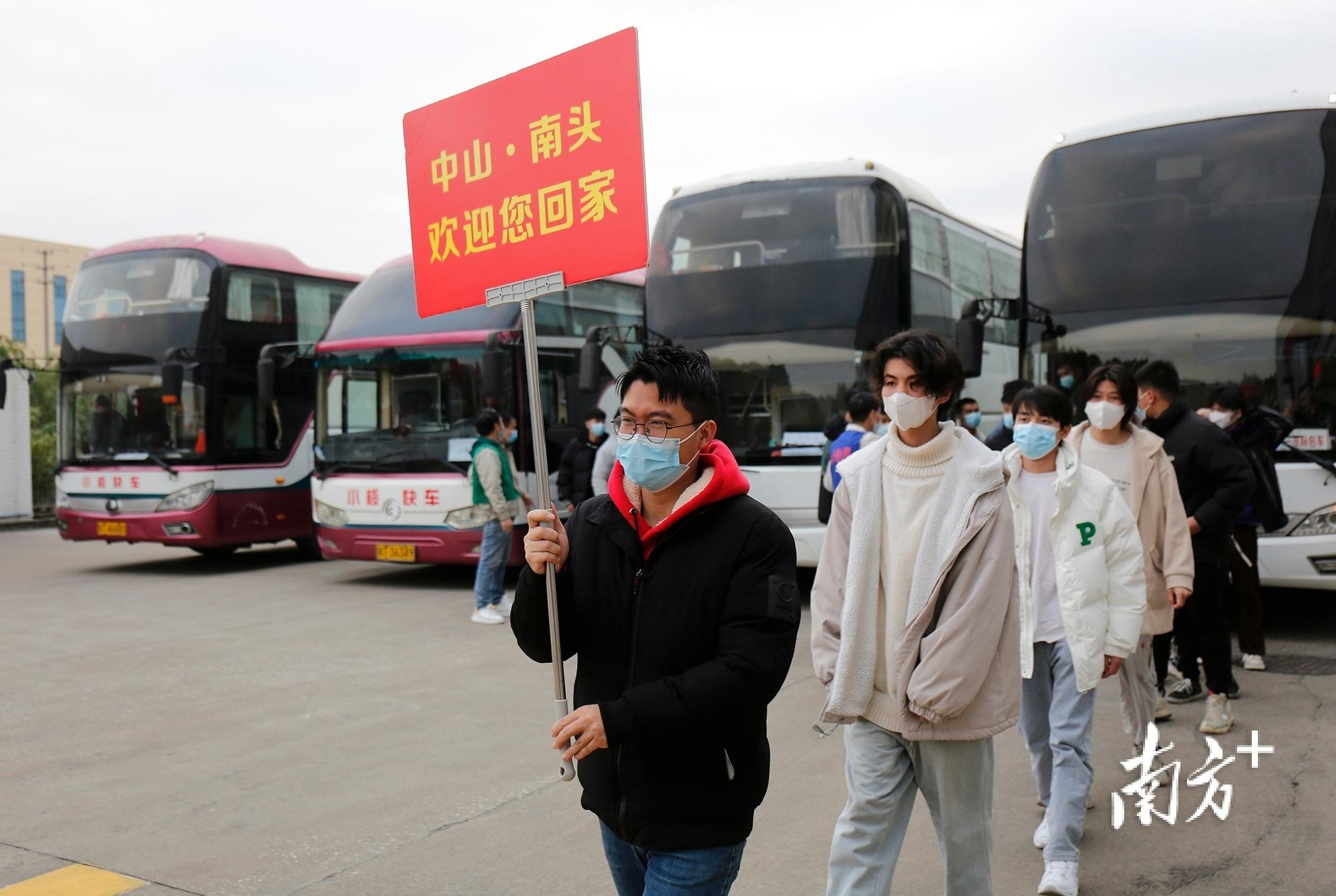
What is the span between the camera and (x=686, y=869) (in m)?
2.34

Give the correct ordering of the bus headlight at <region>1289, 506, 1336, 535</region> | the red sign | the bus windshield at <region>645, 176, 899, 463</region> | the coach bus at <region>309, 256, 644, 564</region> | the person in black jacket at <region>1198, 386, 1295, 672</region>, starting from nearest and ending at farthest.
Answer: the red sign < the person in black jacket at <region>1198, 386, 1295, 672</region> < the bus headlight at <region>1289, 506, 1336, 535</region> < the bus windshield at <region>645, 176, 899, 463</region> < the coach bus at <region>309, 256, 644, 564</region>

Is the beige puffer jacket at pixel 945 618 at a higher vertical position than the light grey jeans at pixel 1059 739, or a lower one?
higher

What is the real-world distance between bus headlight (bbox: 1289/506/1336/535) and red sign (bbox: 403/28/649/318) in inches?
257

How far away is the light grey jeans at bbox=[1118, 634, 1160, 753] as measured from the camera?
15.9 feet

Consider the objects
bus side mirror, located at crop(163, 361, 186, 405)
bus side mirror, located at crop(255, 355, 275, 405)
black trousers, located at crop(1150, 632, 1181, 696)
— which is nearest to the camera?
black trousers, located at crop(1150, 632, 1181, 696)

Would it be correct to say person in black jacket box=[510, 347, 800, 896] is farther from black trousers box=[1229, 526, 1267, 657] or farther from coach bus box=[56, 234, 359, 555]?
coach bus box=[56, 234, 359, 555]

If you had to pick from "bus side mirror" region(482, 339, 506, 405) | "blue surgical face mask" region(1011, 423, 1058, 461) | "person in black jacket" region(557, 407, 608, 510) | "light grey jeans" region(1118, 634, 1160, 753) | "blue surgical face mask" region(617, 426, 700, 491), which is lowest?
"light grey jeans" region(1118, 634, 1160, 753)

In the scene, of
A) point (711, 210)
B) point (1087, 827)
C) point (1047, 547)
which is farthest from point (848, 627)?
point (711, 210)

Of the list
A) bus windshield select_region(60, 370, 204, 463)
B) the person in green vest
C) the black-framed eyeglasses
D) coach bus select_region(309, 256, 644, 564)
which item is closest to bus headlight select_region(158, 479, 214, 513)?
bus windshield select_region(60, 370, 204, 463)

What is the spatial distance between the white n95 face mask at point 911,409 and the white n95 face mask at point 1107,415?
2170 millimetres

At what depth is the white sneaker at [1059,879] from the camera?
3.85 m

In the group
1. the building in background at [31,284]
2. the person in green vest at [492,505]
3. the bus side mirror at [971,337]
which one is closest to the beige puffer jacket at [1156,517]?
the bus side mirror at [971,337]

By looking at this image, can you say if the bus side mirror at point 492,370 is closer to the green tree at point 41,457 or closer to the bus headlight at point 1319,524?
the bus headlight at point 1319,524

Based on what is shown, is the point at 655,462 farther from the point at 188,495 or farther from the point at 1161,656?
the point at 188,495
